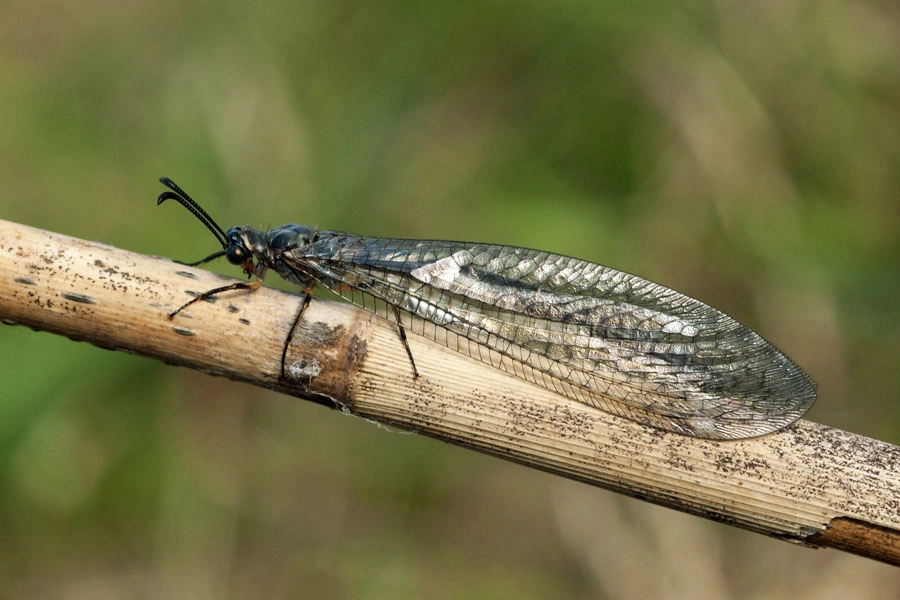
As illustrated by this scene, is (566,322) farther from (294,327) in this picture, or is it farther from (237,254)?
(237,254)

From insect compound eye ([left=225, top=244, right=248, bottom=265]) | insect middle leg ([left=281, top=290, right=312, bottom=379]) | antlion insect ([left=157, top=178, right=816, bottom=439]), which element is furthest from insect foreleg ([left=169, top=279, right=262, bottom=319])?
insect compound eye ([left=225, top=244, right=248, bottom=265])

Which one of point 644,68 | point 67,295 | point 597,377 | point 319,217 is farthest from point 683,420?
point 644,68

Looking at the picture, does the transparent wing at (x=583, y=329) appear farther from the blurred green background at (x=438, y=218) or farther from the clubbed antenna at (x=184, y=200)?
the blurred green background at (x=438, y=218)

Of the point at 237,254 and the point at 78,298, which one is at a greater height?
the point at 237,254

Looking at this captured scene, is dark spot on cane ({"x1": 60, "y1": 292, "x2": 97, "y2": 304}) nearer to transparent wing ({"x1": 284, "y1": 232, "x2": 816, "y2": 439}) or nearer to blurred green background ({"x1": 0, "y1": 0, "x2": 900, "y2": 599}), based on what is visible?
transparent wing ({"x1": 284, "y1": 232, "x2": 816, "y2": 439})

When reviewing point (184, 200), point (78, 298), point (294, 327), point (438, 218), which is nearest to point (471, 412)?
Answer: point (294, 327)

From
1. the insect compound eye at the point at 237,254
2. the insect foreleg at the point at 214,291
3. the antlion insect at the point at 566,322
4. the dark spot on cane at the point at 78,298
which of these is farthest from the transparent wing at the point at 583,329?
the dark spot on cane at the point at 78,298
